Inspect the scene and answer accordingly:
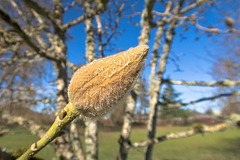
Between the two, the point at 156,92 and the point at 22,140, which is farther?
the point at 156,92

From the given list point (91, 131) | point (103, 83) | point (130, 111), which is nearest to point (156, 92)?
point (130, 111)

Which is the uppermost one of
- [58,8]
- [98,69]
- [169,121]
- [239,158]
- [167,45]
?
[58,8]

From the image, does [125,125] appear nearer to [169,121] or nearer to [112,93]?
[112,93]

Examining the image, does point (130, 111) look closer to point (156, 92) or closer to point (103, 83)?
point (156, 92)

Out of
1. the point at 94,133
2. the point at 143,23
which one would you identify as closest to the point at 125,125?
the point at 94,133

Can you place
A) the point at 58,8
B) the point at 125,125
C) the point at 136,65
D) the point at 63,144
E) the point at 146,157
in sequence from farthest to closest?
the point at 146,157
the point at 58,8
the point at 125,125
the point at 63,144
the point at 136,65

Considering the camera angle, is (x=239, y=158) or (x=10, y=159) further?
(x=239, y=158)

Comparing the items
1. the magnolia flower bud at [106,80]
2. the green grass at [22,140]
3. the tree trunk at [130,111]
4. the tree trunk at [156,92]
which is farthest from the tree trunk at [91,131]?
the magnolia flower bud at [106,80]

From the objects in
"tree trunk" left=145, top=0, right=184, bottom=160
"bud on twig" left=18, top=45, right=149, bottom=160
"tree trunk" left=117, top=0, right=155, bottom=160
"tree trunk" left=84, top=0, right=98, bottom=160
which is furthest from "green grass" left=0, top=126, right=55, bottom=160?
"tree trunk" left=145, top=0, right=184, bottom=160

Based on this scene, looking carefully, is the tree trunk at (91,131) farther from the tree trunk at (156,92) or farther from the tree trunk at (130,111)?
the tree trunk at (156,92)
